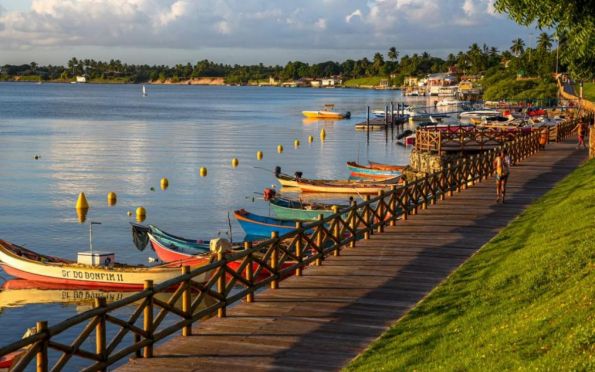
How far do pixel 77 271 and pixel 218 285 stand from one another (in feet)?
51.5

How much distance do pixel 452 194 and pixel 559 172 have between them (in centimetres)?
1032

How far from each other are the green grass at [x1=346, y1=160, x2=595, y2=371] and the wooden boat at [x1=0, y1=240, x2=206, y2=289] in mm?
12560

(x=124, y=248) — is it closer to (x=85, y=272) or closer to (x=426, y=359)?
(x=85, y=272)

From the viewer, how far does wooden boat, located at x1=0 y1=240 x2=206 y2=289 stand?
29.1m

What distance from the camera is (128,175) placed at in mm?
66938

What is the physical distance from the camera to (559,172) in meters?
41.1

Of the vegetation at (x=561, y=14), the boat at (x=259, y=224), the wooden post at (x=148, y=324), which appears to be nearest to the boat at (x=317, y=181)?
the boat at (x=259, y=224)

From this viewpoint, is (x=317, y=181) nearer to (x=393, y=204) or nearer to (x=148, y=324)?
(x=393, y=204)

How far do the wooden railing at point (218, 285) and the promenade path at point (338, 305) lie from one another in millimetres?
329

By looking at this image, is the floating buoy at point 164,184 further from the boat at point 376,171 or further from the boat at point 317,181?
the boat at point 376,171

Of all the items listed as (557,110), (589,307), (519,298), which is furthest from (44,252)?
(557,110)

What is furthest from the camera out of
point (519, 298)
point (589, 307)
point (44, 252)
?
point (44, 252)

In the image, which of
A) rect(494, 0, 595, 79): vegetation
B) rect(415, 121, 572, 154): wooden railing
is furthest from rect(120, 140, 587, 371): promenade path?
rect(415, 121, 572, 154): wooden railing

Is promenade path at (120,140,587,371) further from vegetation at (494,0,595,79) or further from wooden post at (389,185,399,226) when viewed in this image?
vegetation at (494,0,595,79)
